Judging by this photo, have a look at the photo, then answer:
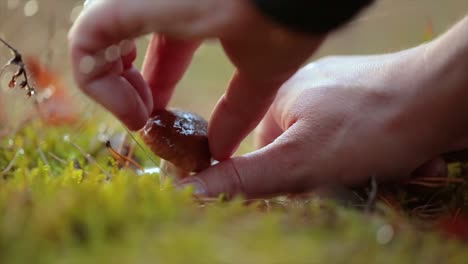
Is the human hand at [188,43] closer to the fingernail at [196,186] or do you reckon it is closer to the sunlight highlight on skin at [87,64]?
the sunlight highlight on skin at [87,64]

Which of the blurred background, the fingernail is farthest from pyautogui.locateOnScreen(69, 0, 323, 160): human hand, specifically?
the blurred background

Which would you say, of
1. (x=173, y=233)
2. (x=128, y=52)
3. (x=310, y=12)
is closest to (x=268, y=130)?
(x=128, y=52)

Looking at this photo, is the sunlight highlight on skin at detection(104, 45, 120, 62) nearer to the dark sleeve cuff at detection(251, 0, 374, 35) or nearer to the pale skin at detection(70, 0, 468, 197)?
the pale skin at detection(70, 0, 468, 197)

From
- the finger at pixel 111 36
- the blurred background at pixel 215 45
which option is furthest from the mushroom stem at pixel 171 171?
the blurred background at pixel 215 45

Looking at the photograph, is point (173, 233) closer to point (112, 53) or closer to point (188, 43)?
point (112, 53)

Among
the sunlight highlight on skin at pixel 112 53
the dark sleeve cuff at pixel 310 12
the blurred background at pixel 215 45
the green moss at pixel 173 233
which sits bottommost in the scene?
the blurred background at pixel 215 45
